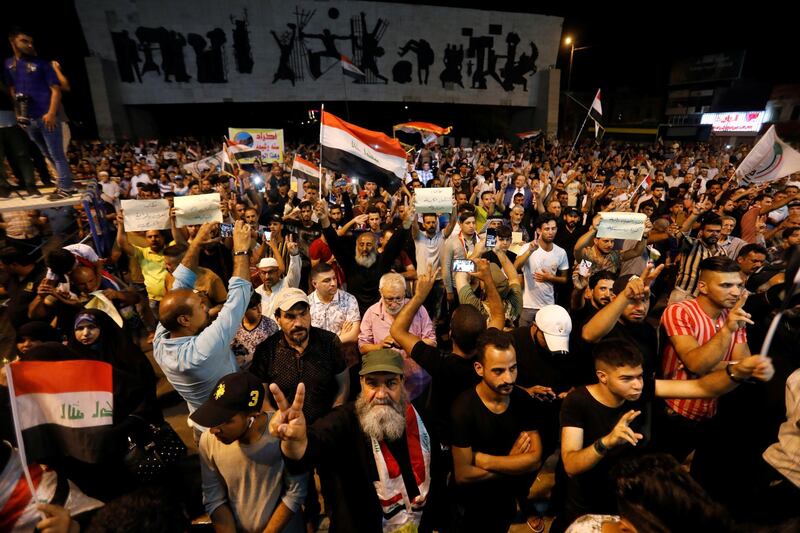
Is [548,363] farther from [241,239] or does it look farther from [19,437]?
[19,437]

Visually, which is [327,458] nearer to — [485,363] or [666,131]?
[485,363]

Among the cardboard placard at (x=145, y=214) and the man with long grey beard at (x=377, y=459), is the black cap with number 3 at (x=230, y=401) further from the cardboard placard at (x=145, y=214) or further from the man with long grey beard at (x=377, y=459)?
the cardboard placard at (x=145, y=214)

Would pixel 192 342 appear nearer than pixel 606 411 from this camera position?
No

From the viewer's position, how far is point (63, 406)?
6.59ft

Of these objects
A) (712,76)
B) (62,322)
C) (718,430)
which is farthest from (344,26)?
(712,76)

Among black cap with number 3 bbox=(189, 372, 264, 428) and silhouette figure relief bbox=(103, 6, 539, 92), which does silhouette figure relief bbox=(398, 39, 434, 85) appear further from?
black cap with number 3 bbox=(189, 372, 264, 428)

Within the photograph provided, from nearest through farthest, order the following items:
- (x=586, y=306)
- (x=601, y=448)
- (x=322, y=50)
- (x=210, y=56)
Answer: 1. (x=601, y=448)
2. (x=586, y=306)
3. (x=210, y=56)
4. (x=322, y=50)

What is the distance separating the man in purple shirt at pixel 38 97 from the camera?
507cm

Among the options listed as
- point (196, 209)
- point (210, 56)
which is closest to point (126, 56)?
point (210, 56)

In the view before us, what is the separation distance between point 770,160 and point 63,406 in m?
9.13

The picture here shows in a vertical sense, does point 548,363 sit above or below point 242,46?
below

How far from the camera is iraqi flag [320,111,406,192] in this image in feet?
17.7

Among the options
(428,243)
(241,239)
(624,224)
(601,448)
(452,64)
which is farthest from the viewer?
(452,64)

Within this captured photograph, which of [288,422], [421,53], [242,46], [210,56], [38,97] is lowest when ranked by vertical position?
[288,422]
